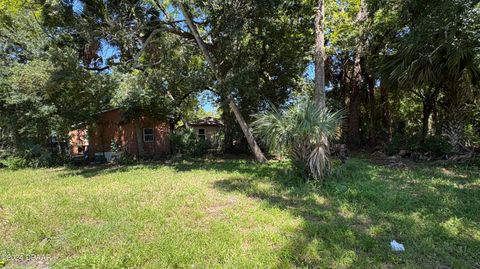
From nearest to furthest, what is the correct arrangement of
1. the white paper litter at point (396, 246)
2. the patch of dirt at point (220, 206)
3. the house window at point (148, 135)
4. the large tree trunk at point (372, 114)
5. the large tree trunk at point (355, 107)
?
the white paper litter at point (396, 246)
the patch of dirt at point (220, 206)
the large tree trunk at point (355, 107)
the large tree trunk at point (372, 114)
the house window at point (148, 135)

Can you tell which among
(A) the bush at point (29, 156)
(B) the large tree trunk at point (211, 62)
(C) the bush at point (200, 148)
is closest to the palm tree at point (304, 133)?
(B) the large tree trunk at point (211, 62)

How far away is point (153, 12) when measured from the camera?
11.1 m

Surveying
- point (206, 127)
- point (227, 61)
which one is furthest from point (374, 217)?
point (206, 127)

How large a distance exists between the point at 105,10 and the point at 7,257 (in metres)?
8.81

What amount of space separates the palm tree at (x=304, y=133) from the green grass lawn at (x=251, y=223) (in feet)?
1.71

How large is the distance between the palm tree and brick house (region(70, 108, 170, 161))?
32.5ft

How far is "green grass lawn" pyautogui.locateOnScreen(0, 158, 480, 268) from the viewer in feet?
10.6

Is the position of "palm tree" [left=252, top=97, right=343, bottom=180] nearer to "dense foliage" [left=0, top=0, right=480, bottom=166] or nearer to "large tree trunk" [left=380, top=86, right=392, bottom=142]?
"dense foliage" [left=0, top=0, right=480, bottom=166]

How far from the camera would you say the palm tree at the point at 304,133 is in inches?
254

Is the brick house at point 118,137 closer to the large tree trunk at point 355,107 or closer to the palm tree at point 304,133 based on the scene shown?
the large tree trunk at point 355,107

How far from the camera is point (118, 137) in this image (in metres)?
15.9

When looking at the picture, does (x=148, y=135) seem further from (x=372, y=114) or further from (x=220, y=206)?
(x=220, y=206)

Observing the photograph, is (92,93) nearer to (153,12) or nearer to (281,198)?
(153,12)

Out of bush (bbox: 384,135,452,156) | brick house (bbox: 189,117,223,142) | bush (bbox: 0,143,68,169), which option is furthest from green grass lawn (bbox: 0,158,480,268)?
brick house (bbox: 189,117,223,142)
